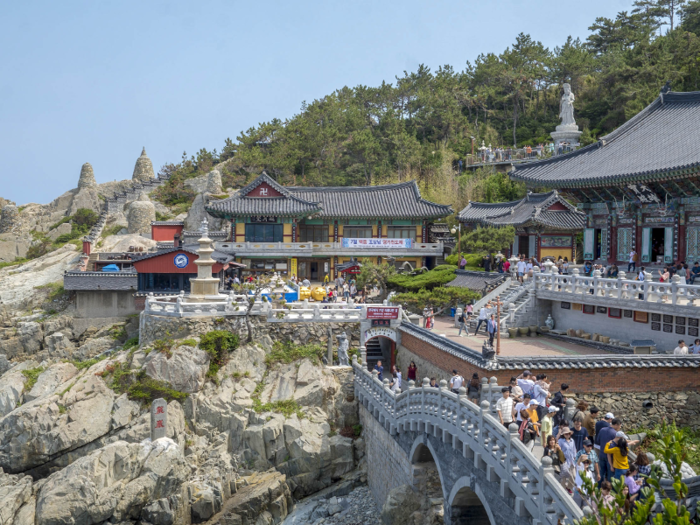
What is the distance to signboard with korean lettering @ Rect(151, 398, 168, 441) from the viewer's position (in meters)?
26.8

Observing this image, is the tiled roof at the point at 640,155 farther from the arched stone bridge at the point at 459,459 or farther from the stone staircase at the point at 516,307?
the arched stone bridge at the point at 459,459

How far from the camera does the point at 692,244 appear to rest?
27.8 meters

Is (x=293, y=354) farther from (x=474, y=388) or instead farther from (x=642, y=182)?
(x=642, y=182)

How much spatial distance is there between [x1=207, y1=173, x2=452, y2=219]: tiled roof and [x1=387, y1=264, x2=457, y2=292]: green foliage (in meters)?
14.3

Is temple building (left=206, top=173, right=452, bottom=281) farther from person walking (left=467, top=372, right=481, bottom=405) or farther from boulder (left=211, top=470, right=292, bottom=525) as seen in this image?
person walking (left=467, top=372, right=481, bottom=405)

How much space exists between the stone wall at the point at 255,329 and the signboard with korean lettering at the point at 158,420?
4613 mm

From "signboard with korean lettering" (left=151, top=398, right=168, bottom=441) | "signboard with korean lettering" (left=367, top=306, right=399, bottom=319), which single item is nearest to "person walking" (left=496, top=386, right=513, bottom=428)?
"signboard with korean lettering" (left=367, top=306, right=399, bottom=319)

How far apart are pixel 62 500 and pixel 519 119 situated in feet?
212

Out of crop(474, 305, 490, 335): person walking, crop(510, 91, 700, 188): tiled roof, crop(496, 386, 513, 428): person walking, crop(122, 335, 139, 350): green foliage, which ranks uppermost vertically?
crop(510, 91, 700, 188): tiled roof

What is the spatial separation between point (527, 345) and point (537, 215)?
1686 centimetres

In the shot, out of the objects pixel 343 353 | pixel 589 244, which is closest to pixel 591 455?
pixel 343 353

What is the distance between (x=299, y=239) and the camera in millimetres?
53500

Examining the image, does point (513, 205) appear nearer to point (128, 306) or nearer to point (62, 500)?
point (128, 306)

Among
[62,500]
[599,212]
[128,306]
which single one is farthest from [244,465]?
[599,212]
